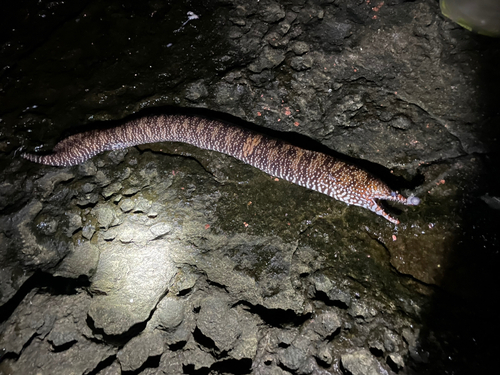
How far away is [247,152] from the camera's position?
4.45 m

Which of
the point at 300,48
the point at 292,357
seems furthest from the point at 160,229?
the point at 300,48

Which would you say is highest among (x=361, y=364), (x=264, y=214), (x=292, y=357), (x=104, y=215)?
(x=264, y=214)

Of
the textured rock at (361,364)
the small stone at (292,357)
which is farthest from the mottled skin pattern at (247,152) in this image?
the small stone at (292,357)

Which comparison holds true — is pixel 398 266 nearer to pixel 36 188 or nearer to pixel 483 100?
pixel 483 100

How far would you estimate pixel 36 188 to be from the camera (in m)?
5.05

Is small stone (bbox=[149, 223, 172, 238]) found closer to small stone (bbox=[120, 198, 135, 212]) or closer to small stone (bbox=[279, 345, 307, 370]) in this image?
small stone (bbox=[120, 198, 135, 212])

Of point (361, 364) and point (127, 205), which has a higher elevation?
point (127, 205)

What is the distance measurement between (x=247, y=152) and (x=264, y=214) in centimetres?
103

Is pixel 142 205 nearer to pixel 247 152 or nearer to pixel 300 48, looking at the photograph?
pixel 247 152

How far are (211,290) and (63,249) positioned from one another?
8.90 ft

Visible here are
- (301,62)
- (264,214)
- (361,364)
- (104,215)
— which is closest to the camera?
(361,364)

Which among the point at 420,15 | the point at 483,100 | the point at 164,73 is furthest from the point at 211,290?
the point at 420,15

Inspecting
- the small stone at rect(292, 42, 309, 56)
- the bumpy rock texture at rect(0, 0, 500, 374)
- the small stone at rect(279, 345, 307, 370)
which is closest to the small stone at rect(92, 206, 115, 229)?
the bumpy rock texture at rect(0, 0, 500, 374)

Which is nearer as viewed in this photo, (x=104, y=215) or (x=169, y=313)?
(x=169, y=313)
